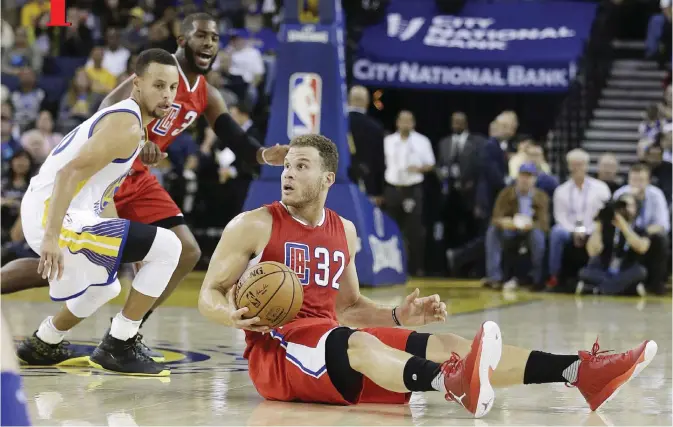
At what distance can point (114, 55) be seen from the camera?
17.5m

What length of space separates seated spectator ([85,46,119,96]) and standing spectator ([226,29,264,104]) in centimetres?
184

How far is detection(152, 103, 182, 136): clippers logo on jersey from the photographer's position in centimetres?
714

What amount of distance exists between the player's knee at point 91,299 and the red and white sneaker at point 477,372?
2187 mm

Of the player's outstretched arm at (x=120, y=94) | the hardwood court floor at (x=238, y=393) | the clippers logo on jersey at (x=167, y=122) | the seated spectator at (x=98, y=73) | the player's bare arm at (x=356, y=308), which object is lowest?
the hardwood court floor at (x=238, y=393)

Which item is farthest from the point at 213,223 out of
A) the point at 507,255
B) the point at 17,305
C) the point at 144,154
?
the point at 144,154

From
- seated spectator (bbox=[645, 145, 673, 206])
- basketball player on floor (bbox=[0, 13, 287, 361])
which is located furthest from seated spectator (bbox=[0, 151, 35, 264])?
seated spectator (bbox=[645, 145, 673, 206])

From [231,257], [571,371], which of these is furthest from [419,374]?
[231,257]

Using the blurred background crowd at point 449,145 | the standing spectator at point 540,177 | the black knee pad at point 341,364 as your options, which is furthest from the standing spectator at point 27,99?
the black knee pad at point 341,364

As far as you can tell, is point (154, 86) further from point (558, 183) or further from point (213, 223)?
point (558, 183)

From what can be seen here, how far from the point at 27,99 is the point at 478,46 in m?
6.59

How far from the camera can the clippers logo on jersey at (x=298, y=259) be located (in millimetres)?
5277

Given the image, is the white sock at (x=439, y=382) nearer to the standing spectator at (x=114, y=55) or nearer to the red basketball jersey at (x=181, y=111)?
the red basketball jersey at (x=181, y=111)

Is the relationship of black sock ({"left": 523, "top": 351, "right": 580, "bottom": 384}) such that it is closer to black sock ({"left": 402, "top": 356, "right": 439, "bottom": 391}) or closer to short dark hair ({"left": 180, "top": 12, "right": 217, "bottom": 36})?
black sock ({"left": 402, "top": 356, "right": 439, "bottom": 391})

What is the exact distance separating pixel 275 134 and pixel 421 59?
16.1 ft
